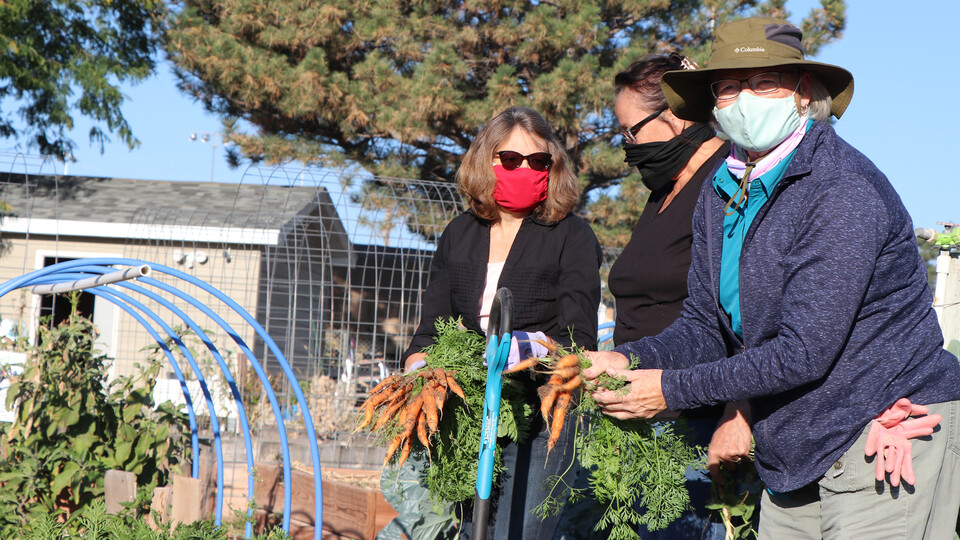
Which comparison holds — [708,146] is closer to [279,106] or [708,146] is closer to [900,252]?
[900,252]

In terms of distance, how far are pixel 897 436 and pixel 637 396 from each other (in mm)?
571

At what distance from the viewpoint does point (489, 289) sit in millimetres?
2990

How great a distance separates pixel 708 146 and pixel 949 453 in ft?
4.31

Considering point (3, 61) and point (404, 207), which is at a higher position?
point (3, 61)

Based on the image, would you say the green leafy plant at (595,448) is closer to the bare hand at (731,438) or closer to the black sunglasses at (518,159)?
the bare hand at (731,438)

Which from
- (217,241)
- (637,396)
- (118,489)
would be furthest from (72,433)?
(217,241)

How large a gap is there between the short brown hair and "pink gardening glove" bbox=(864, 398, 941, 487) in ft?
4.81

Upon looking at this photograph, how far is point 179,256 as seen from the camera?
41.9 ft

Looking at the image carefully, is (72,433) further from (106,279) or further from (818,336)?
(818,336)

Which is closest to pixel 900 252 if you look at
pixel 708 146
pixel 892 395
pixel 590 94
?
pixel 892 395

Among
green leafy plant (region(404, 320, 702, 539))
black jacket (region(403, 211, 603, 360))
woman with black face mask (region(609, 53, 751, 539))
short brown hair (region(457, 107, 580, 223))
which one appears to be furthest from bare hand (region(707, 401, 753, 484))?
short brown hair (region(457, 107, 580, 223))

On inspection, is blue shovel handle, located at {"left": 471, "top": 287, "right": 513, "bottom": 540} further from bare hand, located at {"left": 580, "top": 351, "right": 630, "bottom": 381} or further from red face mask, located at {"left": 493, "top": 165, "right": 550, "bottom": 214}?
red face mask, located at {"left": 493, "top": 165, "right": 550, "bottom": 214}

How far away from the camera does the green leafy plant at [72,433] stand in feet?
15.1

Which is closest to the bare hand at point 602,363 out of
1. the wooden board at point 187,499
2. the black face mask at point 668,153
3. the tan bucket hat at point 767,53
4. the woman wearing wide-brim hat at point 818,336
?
the woman wearing wide-brim hat at point 818,336
